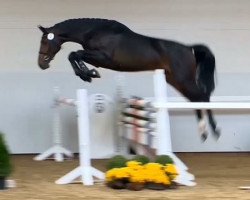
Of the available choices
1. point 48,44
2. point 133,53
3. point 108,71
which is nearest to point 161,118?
point 133,53

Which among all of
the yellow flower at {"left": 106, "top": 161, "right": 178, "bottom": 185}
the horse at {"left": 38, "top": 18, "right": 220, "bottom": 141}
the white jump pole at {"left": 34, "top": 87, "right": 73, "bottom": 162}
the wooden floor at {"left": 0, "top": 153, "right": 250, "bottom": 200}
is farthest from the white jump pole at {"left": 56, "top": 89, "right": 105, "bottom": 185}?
the white jump pole at {"left": 34, "top": 87, "right": 73, "bottom": 162}

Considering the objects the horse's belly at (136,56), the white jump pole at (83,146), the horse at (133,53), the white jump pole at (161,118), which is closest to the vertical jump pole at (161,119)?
the white jump pole at (161,118)

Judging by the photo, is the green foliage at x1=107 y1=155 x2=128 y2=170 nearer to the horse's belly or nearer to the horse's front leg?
the horse's front leg

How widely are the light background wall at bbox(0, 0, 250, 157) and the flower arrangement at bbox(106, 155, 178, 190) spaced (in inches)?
124

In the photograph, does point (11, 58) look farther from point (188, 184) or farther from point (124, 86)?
point (188, 184)

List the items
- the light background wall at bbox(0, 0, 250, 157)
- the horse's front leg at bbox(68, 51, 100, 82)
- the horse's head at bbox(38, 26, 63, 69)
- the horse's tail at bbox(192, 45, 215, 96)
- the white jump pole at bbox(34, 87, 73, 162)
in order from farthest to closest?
the light background wall at bbox(0, 0, 250, 157), the white jump pole at bbox(34, 87, 73, 162), the horse's tail at bbox(192, 45, 215, 96), the horse's head at bbox(38, 26, 63, 69), the horse's front leg at bbox(68, 51, 100, 82)

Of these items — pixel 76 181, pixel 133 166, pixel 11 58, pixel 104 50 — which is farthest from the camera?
pixel 11 58

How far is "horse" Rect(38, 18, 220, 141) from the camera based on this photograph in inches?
237

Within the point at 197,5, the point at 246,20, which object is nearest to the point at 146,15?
the point at 197,5

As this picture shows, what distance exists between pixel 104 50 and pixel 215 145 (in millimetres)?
2471

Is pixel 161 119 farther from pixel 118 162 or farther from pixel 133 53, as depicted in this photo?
pixel 133 53

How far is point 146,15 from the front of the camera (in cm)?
784

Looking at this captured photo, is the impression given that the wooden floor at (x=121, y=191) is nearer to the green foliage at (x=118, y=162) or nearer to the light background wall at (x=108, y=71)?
the green foliage at (x=118, y=162)

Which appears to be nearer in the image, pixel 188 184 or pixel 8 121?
pixel 188 184
